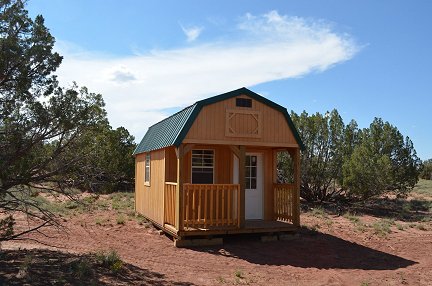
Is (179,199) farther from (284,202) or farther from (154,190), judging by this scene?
(284,202)

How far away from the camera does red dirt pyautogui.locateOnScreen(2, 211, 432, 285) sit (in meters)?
8.59

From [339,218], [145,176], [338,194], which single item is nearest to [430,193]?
[338,194]

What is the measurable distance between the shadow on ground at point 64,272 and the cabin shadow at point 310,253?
2.91 metres

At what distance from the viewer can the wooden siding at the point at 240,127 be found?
37.5 feet

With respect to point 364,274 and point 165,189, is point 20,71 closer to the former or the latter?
point 165,189

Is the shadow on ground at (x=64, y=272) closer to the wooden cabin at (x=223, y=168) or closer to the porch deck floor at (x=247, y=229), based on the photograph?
the porch deck floor at (x=247, y=229)

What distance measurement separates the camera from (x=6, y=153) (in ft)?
23.3

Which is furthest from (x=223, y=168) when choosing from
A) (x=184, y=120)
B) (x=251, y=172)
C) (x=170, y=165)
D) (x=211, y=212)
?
(x=184, y=120)

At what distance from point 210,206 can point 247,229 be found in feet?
3.84

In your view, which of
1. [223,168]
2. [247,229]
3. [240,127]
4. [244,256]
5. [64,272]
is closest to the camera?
[64,272]

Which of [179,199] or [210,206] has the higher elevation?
[179,199]

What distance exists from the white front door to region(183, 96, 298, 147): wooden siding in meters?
1.26

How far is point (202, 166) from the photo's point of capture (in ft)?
41.8

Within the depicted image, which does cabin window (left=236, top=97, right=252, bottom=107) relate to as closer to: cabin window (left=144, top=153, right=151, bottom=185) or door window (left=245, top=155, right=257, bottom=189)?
door window (left=245, top=155, right=257, bottom=189)
